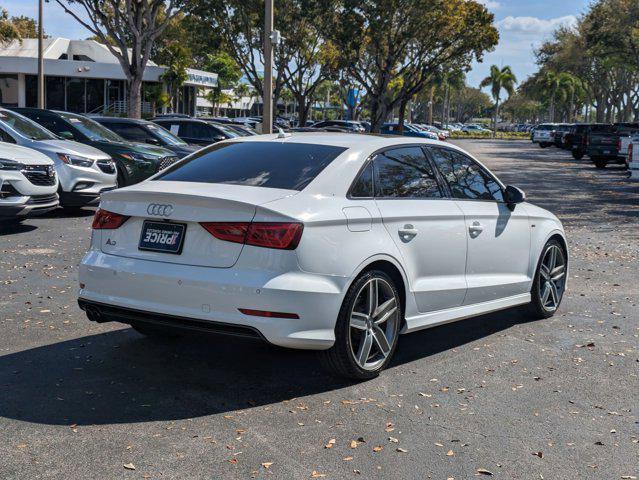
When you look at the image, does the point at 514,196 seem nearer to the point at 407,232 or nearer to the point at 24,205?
the point at 407,232

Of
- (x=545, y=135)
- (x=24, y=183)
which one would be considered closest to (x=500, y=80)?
(x=545, y=135)

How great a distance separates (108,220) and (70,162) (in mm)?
8799

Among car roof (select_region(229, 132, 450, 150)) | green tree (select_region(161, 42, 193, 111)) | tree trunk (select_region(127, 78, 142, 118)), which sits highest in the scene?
green tree (select_region(161, 42, 193, 111))

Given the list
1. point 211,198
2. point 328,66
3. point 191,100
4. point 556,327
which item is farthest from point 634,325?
point 191,100

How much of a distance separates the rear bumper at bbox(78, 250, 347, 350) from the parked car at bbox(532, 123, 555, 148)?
58179 millimetres

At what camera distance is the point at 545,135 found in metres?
61.8

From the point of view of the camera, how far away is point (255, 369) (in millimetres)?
5797

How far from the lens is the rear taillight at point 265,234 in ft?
16.3

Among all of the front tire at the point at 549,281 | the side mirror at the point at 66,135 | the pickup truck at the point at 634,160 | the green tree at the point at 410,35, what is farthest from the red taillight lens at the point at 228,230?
the green tree at the point at 410,35

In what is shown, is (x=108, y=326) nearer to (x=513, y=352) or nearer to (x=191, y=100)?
(x=513, y=352)

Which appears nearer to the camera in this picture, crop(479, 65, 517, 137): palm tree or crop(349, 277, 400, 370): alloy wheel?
crop(349, 277, 400, 370): alloy wheel

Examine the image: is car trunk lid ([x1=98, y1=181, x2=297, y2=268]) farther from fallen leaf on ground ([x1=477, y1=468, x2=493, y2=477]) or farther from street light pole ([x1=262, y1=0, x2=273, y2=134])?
street light pole ([x1=262, y1=0, x2=273, y2=134])

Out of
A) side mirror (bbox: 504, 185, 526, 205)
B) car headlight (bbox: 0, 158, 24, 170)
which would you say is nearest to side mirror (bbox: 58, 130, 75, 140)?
car headlight (bbox: 0, 158, 24, 170)

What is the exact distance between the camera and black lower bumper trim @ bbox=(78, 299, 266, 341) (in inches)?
197
